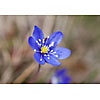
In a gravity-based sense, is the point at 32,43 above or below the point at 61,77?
above

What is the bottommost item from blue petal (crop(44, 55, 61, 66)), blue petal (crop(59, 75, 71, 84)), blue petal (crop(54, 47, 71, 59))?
blue petal (crop(59, 75, 71, 84))

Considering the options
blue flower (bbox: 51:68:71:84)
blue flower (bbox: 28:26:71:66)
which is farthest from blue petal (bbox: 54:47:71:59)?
blue flower (bbox: 51:68:71:84)

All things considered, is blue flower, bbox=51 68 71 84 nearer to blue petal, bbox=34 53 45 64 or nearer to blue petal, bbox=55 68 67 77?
blue petal, bbox=55 68 67 77

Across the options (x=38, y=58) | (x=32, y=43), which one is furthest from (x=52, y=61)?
(x=32, y=43)

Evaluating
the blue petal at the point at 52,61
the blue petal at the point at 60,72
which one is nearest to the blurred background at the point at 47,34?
the blue petal at the point at 60,72

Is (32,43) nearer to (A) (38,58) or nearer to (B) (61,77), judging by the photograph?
(A) (38,58)

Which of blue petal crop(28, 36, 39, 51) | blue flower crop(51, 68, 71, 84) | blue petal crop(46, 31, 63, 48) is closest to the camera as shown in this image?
blue petal crop(28, 36, 39, 51)

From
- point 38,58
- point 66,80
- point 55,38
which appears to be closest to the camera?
point 38,58

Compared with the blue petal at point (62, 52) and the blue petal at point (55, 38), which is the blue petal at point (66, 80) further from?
the blue petal at point (55, 38)
